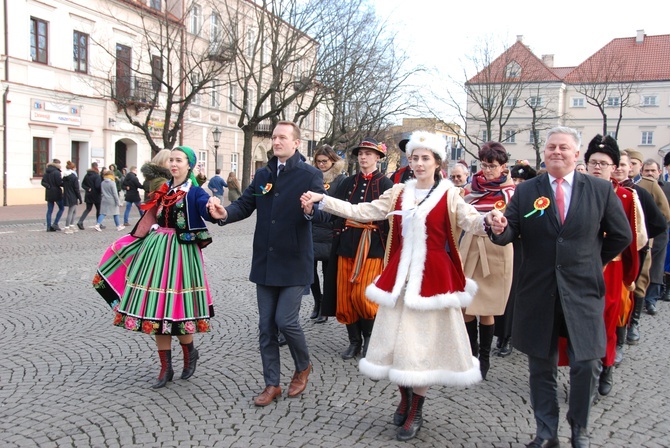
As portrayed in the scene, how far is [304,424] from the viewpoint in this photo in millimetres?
4172

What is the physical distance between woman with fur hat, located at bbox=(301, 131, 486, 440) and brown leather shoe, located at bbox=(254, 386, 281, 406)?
86 cm

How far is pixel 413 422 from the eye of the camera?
4.00 meters

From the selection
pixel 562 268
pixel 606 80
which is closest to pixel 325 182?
pixel 562 268

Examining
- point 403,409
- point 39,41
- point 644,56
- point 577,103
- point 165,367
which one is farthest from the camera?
point 577,103

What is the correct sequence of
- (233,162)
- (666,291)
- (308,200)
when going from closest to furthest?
Answer: (308,200)
(666,291)
(233,162)

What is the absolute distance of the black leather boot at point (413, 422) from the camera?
3.96 metres

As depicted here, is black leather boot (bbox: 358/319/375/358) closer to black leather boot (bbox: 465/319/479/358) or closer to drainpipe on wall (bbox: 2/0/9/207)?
black leather boot (bbox: 465/319/479/358)

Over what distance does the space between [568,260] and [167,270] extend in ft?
9.47

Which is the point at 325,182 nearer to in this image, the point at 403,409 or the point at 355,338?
the point at 355,338

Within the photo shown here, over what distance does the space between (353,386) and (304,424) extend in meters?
0.92

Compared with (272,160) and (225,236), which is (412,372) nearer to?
(272,160)

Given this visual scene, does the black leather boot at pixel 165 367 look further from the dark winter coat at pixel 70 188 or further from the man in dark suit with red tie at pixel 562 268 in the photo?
the dark winter coat at pixel 70 188

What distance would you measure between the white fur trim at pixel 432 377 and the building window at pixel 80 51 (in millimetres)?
26733

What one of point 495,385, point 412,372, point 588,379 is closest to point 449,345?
point 412,372
